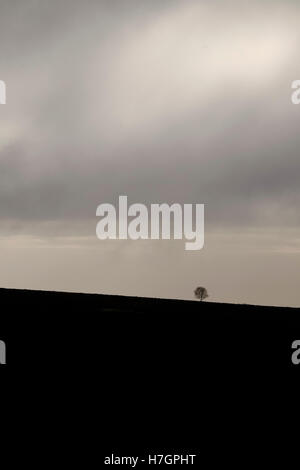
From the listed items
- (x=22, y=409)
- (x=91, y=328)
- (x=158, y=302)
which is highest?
(x=158, y=302)

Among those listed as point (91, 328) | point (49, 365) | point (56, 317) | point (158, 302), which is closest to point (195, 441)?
point (49, 365)

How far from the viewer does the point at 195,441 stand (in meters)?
11.5

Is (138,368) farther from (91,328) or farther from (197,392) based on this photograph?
(91,328)

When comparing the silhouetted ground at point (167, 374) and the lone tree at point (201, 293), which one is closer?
the silhouetted ground at point (167, 374)

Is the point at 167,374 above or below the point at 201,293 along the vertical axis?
below

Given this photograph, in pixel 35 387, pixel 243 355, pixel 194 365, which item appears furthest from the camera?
pixel 243 355

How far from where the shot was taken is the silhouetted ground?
461 inches

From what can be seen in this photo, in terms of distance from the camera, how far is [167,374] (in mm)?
14055

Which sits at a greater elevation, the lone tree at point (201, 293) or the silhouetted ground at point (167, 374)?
the lone tree at point (201, 293)

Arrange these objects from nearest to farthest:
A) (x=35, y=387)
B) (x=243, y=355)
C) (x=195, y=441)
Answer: (x=195, y=441) → (x=35, y=387) → (x=243, y=355)

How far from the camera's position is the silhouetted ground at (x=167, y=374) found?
38.4ft

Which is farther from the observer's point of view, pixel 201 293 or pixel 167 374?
pixel 201 293

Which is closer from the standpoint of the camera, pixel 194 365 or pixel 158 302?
pixel 194 365
